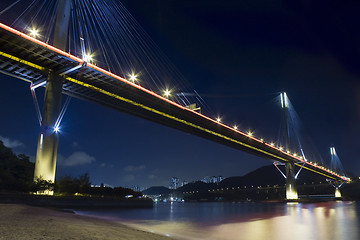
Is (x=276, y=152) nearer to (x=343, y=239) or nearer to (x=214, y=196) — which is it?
(x=343, y=239)

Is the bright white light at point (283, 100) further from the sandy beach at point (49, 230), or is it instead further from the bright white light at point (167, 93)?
the sandy beach at point (49, 230)

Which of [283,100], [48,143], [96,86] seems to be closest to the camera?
[48,143]

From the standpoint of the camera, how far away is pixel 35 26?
19.2m

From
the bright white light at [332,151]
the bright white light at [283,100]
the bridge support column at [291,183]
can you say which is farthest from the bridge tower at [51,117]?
the bright white light at [332,151]

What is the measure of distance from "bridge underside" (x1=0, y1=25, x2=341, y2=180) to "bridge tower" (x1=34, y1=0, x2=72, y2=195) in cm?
114

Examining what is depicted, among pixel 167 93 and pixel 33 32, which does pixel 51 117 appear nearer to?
pixel 33 32

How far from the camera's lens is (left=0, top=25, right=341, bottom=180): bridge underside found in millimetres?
19078

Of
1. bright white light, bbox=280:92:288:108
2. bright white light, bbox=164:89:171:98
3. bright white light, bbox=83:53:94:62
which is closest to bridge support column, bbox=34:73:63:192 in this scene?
bright white light, bbox=83:53:94:62

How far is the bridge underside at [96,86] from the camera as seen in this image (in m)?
19.1

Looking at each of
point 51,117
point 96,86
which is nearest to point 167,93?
point 96,86

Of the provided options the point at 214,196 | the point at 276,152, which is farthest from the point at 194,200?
the point at 276,152

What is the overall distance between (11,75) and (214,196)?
114 m

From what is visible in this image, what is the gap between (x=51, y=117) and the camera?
19219mm

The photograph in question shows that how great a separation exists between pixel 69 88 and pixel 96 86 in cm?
247
